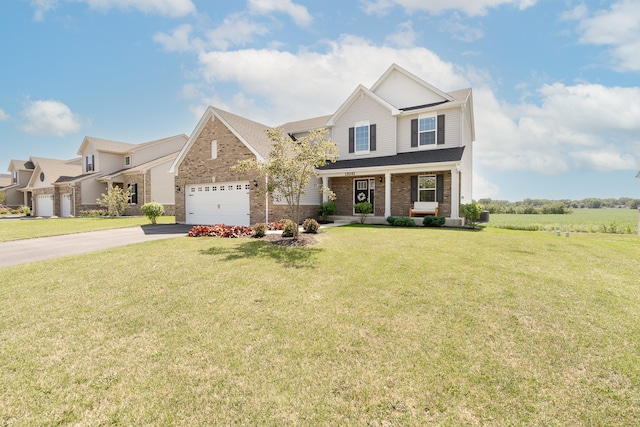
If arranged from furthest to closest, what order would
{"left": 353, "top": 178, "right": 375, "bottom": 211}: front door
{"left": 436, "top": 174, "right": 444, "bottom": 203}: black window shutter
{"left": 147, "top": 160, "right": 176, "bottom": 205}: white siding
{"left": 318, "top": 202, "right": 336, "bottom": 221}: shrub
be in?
{"left": 147, "top": 160, "right": 176, "bottom": 205}: white siding < {"left": 353, "top": 178, "right": 375, "bottom": 211}: front door < {"left": 318, "top": 202, "right": 336, "bottom": 221}: shrub < {"left": 436, "top": 174, "right": 444, "bottom": 203}: black window shutter

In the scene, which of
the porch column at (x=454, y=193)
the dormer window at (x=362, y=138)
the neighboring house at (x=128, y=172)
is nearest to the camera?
the porch column at (x=454, y=193)

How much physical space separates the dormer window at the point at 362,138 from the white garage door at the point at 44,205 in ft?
110

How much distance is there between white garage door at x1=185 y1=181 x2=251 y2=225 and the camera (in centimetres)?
1595

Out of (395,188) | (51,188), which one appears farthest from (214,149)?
(51,188)

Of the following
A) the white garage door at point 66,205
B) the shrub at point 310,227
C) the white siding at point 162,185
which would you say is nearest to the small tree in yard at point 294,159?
the shrub at point 310,227

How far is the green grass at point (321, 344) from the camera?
257 cm

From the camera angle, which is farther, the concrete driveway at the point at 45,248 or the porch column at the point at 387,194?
the porch column at the point at 387,194

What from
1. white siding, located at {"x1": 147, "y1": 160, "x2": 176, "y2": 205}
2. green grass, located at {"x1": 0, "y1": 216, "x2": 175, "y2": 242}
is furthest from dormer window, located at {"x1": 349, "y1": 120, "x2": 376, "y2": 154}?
white siding, located at {"x1": 147, "y1": 160, "x2": 176, "y2": 205}

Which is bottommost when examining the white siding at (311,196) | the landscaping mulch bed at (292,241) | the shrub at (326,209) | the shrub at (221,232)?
the landscaping mulch bed at (292,241)

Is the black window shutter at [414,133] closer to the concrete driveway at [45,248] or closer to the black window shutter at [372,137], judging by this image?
the black window shutter at [372,137]

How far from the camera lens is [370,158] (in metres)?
17.6

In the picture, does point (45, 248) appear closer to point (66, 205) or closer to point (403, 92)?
point (403, 92)

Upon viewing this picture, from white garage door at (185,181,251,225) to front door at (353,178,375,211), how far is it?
699cm

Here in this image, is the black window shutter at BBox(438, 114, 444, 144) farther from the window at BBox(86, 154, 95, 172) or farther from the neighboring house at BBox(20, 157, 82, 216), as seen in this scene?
the neighboring house at BBox(20, 157, 82, 216)
